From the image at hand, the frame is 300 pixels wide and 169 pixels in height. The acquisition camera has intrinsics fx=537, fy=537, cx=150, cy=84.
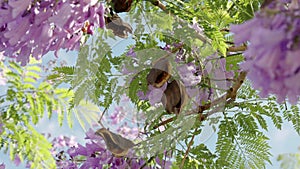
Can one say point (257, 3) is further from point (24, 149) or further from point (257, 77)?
point (24, 149)

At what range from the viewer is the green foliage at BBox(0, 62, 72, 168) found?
66.9 inches

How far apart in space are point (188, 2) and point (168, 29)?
0.22 feet

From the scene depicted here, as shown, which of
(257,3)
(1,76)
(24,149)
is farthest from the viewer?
(1,76)

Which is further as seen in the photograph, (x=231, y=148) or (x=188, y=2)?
(x=231, y=148)

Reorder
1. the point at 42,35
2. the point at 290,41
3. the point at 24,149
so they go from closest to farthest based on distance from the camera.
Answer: the point at 290,41
the point at 42,35
the point at 24,149

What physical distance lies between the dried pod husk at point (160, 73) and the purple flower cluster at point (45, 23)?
0.12m

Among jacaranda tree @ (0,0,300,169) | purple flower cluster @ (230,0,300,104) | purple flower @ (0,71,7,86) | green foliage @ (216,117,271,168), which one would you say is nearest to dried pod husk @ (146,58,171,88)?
jacaranda tree @ (0,0,300,169)

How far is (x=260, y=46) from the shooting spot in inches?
14.2

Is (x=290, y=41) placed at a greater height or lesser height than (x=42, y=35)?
lesser

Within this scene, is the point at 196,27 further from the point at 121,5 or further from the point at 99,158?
the point at 99,158

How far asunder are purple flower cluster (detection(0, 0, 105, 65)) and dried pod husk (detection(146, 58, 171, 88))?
0.40 feet

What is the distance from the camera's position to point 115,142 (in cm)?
87

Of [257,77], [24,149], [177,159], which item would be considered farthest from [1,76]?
[257,77]

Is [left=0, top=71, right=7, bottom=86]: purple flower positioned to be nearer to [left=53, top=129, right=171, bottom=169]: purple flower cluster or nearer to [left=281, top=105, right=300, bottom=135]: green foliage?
[left=53, top=129, right=171, bottom=169]: purple flower cluster
